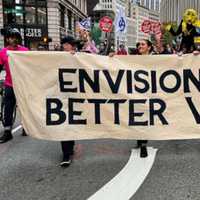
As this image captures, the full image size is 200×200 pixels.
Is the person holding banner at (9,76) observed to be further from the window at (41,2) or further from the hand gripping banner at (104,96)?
the window at (41,2)

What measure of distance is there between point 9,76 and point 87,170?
7.93 feet

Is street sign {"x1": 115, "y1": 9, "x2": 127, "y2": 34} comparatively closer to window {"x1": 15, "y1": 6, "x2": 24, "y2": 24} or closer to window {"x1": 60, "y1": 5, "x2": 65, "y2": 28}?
window {"x1": 15, "y1": 6, "x2": 24, "y2": 24}

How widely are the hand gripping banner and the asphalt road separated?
0.40 metres

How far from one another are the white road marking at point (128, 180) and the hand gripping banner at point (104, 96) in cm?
37

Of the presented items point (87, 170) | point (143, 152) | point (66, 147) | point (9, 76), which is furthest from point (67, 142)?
point (9, 76)

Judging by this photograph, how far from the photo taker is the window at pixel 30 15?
50.2 m

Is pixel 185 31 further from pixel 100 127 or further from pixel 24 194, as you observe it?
pixel 24 194

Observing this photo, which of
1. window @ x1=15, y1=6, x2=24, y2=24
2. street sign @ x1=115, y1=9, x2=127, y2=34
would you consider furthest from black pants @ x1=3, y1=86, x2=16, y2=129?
window @ x1=15, y1=6, x2=24, y2=24

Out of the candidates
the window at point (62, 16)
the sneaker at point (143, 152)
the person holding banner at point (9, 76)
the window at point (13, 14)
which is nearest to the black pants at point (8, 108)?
the person holding banner at point (9, 76)

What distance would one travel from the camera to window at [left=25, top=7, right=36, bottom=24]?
5016cm

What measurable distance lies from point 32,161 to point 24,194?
1378 mm

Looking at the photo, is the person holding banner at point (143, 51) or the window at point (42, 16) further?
the window at point (42, 16)

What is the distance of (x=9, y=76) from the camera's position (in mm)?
7332

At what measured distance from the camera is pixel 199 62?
19.9 feet
